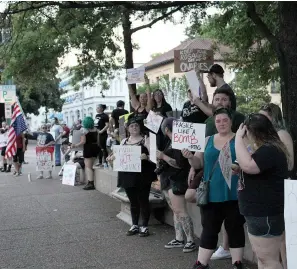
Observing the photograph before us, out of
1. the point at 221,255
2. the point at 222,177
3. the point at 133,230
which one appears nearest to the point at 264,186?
the point at 222,177

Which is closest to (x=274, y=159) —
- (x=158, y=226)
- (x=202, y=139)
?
(x=202, y=139)

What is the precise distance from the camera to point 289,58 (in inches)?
222

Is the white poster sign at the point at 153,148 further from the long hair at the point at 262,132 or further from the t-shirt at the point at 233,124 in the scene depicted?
the long hair at the point at 262,132

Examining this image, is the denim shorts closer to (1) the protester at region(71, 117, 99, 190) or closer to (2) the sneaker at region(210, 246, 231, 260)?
(2) the sneaker at region(210, 246, 231, 260)

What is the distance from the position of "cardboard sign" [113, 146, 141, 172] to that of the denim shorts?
2972mm

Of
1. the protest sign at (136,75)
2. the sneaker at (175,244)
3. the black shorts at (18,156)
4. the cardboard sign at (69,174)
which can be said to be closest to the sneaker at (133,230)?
the sneaker at (175,244)

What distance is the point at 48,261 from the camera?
19.5ft

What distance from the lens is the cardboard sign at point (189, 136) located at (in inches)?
199

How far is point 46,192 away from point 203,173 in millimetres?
7062

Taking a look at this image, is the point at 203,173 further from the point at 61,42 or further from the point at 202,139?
the point at 61,42

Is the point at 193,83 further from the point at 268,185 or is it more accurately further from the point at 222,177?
the point at 268,185

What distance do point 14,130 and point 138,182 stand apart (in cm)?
956

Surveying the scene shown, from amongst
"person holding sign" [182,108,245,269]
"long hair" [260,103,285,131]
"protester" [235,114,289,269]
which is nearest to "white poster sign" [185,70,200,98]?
"person holding sign" [182,108,245,269]

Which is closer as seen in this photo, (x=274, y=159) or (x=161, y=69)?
(x=274, y=159)
